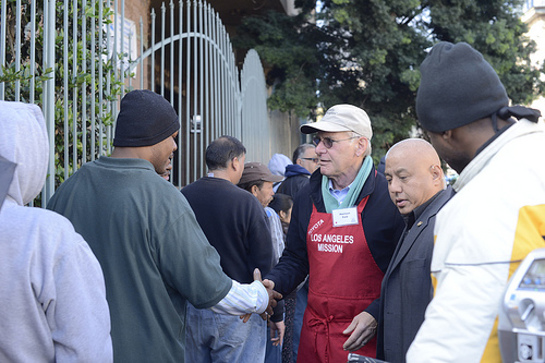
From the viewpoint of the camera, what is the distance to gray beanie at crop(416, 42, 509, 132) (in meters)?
1.61

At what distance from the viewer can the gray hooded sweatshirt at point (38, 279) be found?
1.63 meters

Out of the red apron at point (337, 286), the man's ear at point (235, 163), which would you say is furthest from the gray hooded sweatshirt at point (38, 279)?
the man's ear at point (235, 163)

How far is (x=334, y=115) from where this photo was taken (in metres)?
3.43

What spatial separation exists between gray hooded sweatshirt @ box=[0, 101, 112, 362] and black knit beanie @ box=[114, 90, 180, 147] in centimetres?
75

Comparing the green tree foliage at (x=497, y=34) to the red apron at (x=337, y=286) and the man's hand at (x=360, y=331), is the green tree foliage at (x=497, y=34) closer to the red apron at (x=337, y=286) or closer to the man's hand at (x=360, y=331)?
the red apron at (x=337, y=286)

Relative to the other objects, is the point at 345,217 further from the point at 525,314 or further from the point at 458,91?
the point at 525,314

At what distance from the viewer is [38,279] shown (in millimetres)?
1637

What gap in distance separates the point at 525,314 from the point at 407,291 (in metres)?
1.29

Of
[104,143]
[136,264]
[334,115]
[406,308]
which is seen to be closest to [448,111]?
[406,308]

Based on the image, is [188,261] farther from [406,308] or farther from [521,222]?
[521,222]

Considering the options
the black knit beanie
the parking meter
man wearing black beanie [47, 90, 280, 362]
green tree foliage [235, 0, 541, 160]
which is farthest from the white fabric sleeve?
green tree foliage [235, 0, 541, 160]

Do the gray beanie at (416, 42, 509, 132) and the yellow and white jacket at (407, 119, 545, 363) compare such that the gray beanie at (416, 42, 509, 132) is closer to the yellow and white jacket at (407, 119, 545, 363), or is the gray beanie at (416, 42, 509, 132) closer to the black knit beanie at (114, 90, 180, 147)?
the yellow and white jacket at (407, 119, 545, 363)

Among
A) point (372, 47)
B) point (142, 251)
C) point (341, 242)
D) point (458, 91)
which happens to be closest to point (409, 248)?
point (341, 242)

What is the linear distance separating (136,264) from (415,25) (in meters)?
12.1
